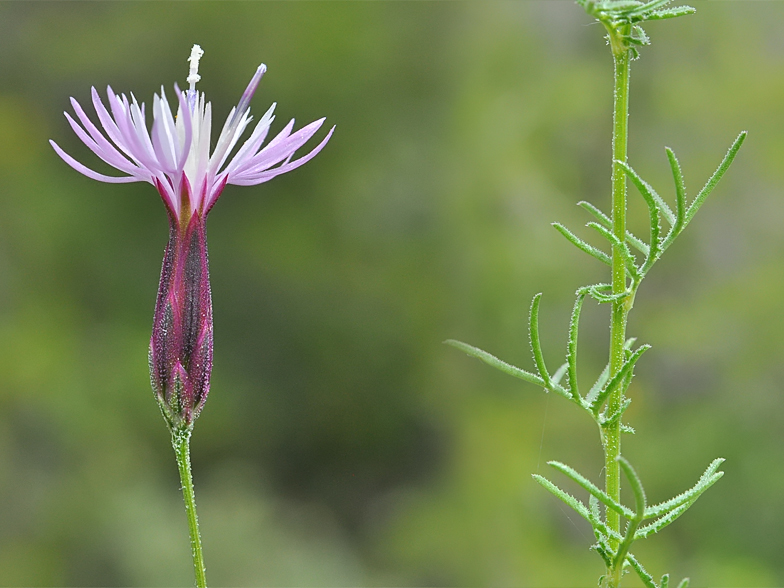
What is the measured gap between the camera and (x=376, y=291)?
8.35ft

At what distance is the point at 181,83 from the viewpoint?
2463 millimetres

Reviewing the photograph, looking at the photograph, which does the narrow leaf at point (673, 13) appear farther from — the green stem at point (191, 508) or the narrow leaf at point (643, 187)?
the green stem at point (191, 508)

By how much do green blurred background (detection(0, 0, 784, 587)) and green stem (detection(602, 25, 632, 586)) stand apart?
155cm

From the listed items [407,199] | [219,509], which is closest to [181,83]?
[407,199]

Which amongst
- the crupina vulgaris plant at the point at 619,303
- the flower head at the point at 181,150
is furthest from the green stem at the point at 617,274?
the flower head at the point at 181,150

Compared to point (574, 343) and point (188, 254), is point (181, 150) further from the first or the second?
point (574, 343)

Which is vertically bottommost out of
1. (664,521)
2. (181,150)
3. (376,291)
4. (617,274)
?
(664,521)

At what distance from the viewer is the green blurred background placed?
1.89m

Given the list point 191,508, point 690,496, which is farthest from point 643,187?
point 191,508

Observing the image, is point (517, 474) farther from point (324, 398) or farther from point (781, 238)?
point (781, 238)

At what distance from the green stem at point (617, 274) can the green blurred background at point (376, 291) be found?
5.07 ft

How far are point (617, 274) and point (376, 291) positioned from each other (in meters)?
2.22

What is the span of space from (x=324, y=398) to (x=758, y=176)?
4.75 ft

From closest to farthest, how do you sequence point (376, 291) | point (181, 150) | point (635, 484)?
point (635, 484) → point (181, 150) → point (376, 291)
